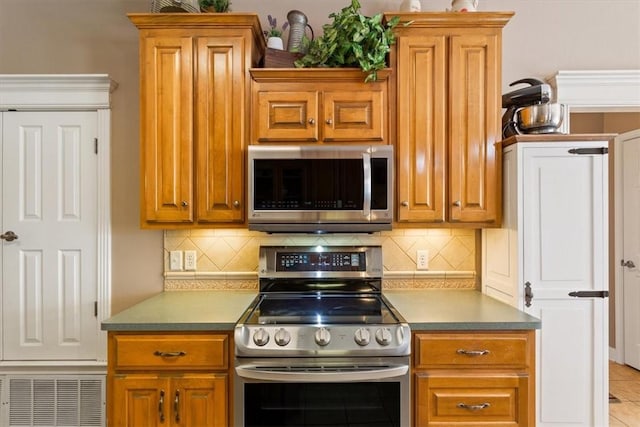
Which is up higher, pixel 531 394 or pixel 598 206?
pixel 598 206

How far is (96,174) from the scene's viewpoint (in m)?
2.37

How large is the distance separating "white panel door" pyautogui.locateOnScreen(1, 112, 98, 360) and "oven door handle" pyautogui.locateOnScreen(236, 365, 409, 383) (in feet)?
4.53

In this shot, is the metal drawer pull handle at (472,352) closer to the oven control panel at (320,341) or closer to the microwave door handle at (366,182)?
the oven control panel at (320,341)

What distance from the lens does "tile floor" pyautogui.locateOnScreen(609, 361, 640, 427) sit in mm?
2527

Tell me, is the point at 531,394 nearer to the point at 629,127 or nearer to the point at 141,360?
the point at 141,360

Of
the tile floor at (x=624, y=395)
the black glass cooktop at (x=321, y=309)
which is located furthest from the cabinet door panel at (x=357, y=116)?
the tile floor at (x=624, y=395)

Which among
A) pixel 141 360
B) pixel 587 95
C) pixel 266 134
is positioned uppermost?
pixel 587 95

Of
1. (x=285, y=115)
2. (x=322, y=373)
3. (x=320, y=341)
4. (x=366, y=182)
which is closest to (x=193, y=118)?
(x=285, y=115)

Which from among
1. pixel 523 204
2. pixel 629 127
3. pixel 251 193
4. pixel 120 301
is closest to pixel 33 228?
pixel 120 301

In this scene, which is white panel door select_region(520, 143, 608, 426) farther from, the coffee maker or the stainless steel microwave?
the stainless steel microwave

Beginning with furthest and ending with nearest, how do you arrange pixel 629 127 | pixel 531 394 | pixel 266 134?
1. pixel 629 127
2. pixel 266 134
3. pixel 531 394

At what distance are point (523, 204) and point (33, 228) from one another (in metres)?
2.85

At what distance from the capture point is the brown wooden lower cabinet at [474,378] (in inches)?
65.6

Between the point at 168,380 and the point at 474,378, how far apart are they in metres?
1.36
